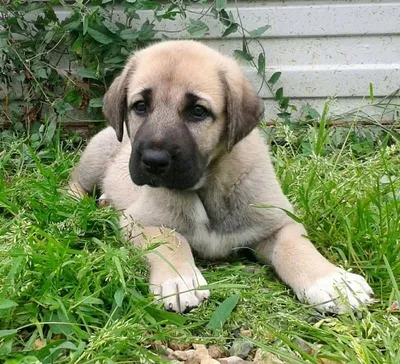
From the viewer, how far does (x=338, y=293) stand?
2.65 meters

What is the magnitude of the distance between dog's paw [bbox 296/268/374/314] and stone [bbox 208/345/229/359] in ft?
1.58

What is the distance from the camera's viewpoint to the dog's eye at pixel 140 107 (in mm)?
3082

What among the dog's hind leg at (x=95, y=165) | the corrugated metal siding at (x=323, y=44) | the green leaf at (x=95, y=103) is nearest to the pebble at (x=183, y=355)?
the dog's hind leg at (x=95, y=165)

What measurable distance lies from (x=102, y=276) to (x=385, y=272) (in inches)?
50.2

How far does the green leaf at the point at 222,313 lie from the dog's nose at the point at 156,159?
2.10 ft

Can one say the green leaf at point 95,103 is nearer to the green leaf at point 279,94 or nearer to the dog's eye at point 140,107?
the green leaf at point 279,94

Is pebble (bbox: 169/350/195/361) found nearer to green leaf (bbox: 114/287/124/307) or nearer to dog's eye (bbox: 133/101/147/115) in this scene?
green leaf (bbox: 114/287/124/307)

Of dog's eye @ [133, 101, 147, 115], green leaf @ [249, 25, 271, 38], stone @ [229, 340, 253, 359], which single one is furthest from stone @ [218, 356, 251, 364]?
green leaf @ [249, 25, 271, 38]

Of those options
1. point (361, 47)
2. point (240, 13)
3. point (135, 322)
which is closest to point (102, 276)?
point (135, 322)

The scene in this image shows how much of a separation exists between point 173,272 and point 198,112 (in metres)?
0.76

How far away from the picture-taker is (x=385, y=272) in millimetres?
2910

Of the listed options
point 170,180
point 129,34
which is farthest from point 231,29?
point 170,180

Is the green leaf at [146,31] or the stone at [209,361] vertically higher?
the green leaf at [146,31]

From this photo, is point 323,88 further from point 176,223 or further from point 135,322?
point 135,322
